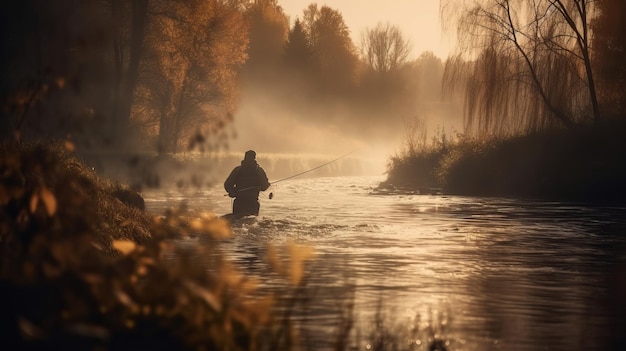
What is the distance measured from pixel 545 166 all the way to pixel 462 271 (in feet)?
68.3

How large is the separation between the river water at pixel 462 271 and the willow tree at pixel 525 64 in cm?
739

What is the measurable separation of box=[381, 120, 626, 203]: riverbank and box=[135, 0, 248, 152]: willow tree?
544 inches

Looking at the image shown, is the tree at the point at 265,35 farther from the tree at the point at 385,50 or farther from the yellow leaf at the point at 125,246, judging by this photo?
the yellow leaf at the point at 125,246

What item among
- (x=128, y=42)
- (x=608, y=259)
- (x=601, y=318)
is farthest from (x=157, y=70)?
(x=601, y=318)

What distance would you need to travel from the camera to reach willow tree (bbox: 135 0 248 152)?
151 ft

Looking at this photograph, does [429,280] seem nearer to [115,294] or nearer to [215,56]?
[115,294]

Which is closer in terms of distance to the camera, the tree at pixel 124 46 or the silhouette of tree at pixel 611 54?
the silhouette of tree at pixel 611 54

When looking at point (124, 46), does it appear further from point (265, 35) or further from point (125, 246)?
point (125, 246)

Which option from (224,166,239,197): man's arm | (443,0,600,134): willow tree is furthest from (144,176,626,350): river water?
(443,0,600,134): willow tree

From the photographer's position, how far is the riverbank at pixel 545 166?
102 ft

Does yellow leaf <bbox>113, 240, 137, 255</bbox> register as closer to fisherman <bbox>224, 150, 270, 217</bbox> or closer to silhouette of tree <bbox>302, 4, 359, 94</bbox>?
fisherman <bbox>224, 150, 270, 217</bbox>

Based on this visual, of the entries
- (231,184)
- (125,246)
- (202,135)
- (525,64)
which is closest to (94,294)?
(125,246)

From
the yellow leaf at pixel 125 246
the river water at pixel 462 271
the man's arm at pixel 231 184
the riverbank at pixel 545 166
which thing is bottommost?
the river water at pixel 462 271

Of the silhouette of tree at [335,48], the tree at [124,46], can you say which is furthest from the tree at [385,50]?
the tree at [124,46]
